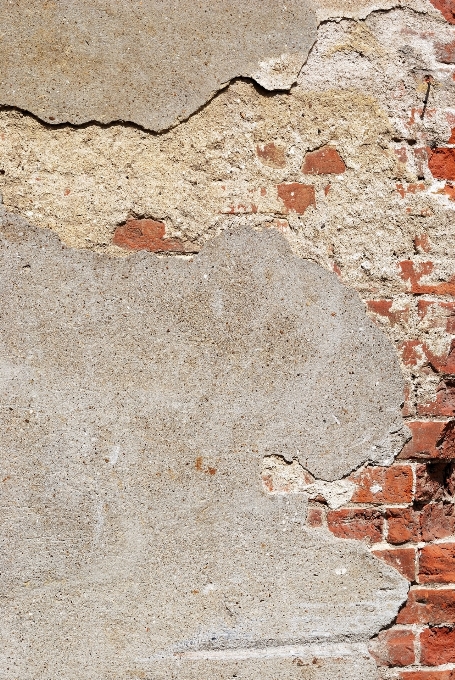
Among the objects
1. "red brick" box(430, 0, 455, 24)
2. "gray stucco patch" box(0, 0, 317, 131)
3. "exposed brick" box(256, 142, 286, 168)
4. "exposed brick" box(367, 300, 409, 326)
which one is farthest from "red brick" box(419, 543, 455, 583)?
"red brick" box(430, 0, 455, 24)

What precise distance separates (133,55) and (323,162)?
55 centimetres

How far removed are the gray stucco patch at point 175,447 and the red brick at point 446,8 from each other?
2.53ft

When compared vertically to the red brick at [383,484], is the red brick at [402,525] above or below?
below

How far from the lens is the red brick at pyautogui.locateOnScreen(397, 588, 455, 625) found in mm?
1871

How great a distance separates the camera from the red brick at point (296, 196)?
1.85 metres

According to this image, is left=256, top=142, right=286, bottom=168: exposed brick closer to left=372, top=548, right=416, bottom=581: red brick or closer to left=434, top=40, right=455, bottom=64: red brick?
left=434, top=40, right=455, bottom=64: red brick

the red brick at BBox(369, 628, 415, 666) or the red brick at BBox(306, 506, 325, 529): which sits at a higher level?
the red brick at BBox(306, 506, 325, 529)

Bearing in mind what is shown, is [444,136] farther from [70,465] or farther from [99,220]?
[70,465]

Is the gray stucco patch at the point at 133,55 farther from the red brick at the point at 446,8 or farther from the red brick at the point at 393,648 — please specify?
the red brick at the point at 393,648

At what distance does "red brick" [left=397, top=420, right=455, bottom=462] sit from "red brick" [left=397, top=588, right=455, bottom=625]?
14.0 inches

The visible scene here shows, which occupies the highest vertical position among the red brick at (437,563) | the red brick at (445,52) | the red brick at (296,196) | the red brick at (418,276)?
the red brick at (445,52)

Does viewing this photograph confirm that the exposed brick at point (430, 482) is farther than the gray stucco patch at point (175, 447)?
Yes

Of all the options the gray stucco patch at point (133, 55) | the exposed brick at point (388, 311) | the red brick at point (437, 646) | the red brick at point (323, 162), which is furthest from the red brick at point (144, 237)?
the red brick at point (437, 646)

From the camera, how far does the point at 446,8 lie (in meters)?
1.93
